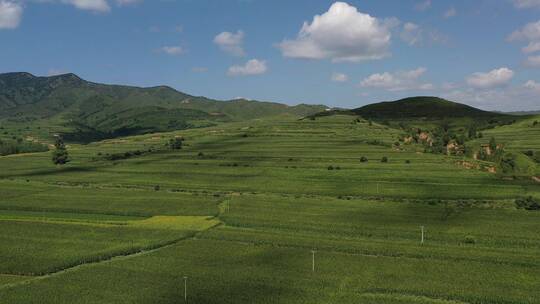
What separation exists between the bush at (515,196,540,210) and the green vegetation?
0.30 m

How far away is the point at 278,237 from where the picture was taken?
79.4 metres

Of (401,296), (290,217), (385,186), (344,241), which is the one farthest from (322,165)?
(401,296)

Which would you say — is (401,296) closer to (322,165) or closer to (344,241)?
(344,241)

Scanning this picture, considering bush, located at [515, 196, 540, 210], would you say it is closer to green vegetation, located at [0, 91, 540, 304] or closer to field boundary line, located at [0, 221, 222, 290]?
green vegetation, located at [0, 91, 540, 304]

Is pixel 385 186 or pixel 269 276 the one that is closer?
pixel 269 276

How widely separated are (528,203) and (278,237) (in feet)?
184

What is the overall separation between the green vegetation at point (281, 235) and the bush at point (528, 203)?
0.98 feet

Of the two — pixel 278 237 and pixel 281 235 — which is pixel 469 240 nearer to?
pixel 281 235

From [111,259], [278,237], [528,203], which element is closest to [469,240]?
[528,203]

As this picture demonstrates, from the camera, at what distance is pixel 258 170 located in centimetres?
15625

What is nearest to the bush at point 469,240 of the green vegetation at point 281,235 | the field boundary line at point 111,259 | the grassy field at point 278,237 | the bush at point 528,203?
the green vegetation at point 281,235

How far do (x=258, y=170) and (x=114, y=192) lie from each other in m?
48.7

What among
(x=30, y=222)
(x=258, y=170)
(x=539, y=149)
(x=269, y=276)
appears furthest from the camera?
(x=539, y=149)

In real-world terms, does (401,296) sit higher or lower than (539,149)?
lower
